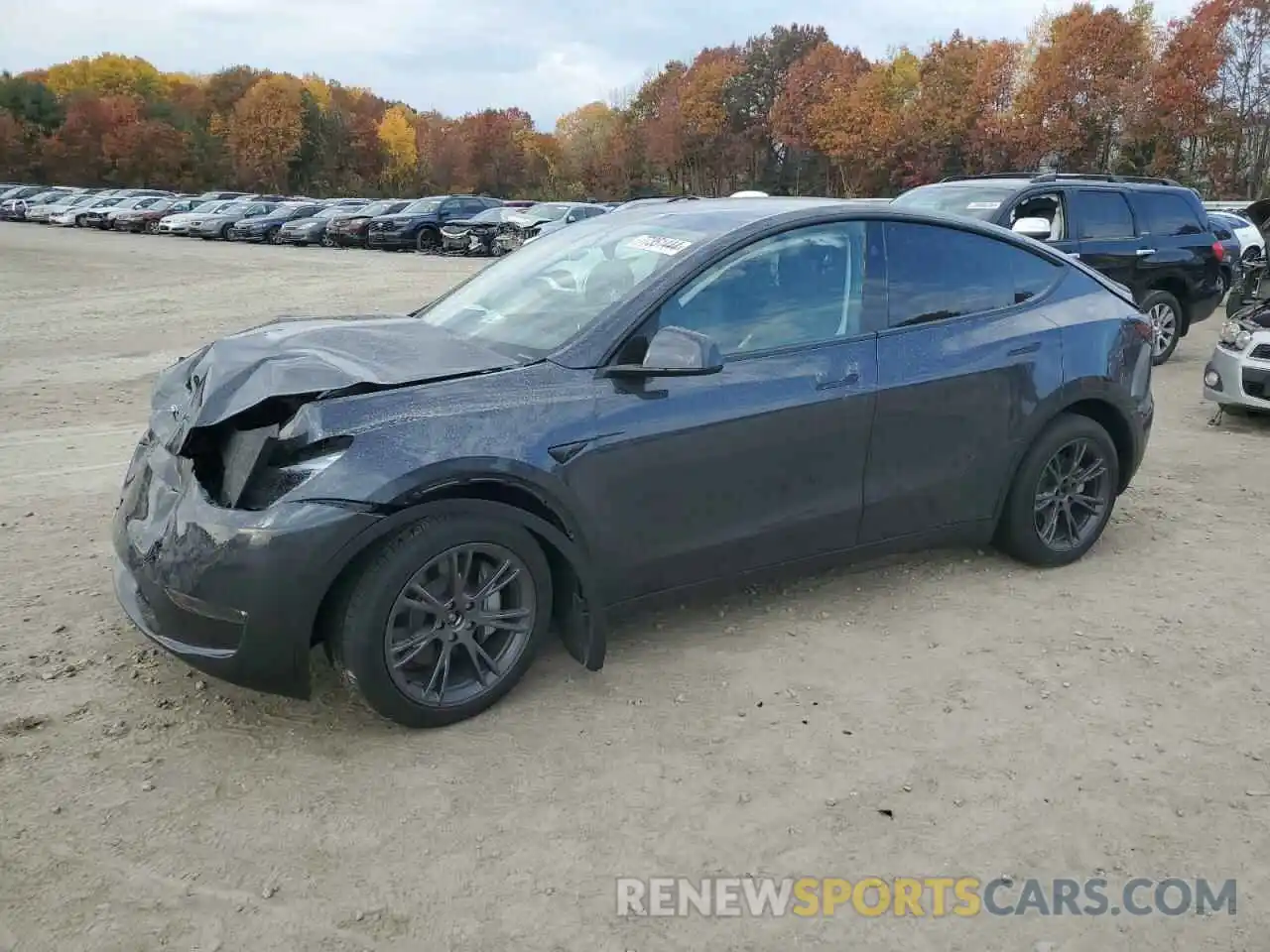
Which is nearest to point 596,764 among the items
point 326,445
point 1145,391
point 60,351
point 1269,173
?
point 326,445

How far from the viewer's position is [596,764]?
3354 mm

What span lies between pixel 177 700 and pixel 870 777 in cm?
232

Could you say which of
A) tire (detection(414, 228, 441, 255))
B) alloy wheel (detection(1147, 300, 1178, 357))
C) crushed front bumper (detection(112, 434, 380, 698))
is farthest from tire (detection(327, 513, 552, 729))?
tire (detection(414, 228, 441, 255))

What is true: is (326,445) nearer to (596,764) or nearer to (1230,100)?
(596,764)

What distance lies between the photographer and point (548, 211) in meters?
29.4

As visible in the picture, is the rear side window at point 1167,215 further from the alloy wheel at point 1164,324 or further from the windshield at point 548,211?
the windshield at point 548,211

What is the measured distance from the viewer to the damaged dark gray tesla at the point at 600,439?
3.27m

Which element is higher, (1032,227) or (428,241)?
(1032,227)

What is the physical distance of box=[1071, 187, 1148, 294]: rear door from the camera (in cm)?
1023

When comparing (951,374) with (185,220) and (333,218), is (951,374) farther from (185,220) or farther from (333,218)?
(185,220)

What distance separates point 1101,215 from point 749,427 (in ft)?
26.4

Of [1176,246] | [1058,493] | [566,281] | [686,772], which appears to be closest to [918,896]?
[686,772]

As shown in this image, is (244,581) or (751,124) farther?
(751,124)

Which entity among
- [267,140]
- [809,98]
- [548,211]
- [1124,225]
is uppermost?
[809,98]
